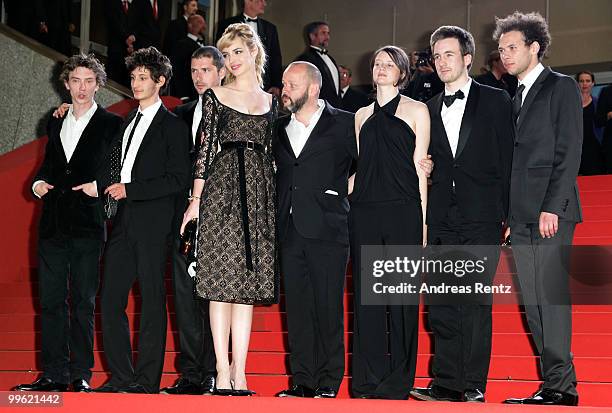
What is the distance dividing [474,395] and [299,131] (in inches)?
58.5

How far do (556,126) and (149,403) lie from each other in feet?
7.17

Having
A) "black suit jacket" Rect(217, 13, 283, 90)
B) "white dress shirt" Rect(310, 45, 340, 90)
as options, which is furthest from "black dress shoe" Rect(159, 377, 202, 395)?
"white dress shirt" Rect(310, 45, 340, 90)

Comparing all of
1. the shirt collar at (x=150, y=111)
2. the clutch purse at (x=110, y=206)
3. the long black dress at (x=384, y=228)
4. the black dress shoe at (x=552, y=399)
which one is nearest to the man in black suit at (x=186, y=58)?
the shirt collar at (x=150, y=111)

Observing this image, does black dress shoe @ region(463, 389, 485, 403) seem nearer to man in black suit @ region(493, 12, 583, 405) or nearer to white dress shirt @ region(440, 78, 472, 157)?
man in black suit @ region(493, 12, 583, 405)

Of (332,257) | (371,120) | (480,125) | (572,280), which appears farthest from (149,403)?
(572,280)

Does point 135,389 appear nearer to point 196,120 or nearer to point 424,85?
point 196,120

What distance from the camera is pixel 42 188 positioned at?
202 inches

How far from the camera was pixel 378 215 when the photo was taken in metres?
4.48

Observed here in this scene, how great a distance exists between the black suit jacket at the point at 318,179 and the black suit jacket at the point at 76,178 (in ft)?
3.43

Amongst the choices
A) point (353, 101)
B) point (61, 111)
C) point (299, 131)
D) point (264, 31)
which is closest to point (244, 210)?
point (299, 131)

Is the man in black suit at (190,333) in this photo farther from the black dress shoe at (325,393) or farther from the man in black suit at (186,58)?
the man in black suit at (186,58)

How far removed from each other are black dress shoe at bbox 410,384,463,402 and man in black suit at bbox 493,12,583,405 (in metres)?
0.30

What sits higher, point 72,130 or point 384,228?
point 72,130

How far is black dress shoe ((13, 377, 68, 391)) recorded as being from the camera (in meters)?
4.88
